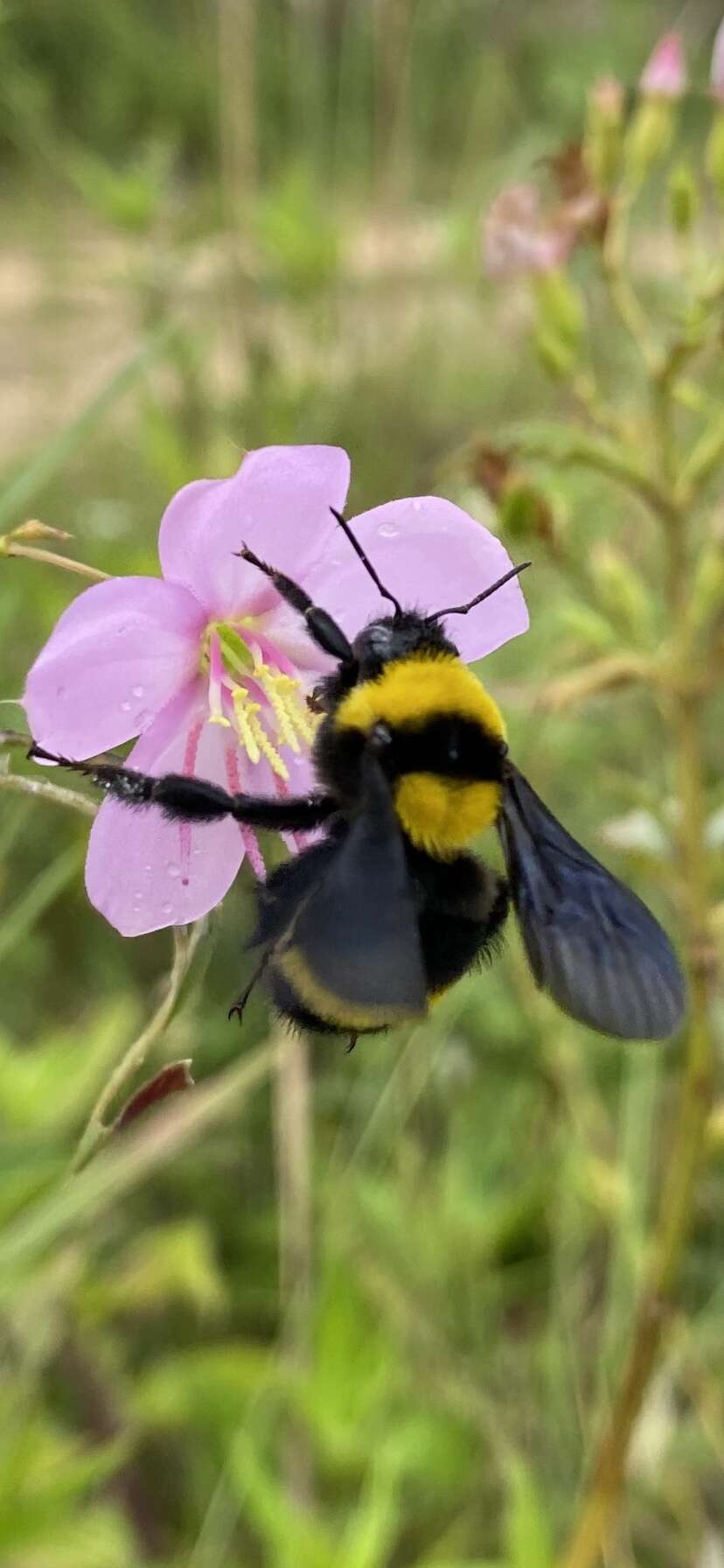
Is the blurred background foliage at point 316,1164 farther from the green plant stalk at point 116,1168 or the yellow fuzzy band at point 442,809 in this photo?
the yellow fuzzy band at point 442,809

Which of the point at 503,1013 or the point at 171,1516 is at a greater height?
the point at 503,1013

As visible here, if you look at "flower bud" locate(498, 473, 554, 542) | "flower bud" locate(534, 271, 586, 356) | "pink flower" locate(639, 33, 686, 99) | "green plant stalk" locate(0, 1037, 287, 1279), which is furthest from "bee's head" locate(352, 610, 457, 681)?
"pink flower" locate(639, 33, 686, 99)

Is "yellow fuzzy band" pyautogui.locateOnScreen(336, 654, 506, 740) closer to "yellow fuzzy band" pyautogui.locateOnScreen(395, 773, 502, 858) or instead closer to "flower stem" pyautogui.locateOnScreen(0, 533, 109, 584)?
"yellow fuzzy band" pyautogui.locateOnScreen(395, 773, 502, 858)

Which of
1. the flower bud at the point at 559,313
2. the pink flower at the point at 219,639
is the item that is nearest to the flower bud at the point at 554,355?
the flower bud at the point at 559,313

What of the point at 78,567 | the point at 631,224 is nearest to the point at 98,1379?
the point at 78,567

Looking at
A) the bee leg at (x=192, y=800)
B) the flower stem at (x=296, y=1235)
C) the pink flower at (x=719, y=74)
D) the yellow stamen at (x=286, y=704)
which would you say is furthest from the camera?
the flower stem at (x=296, y=1235)

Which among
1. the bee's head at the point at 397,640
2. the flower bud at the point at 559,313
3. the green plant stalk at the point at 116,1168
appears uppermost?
the flower bud at the point at 559,313

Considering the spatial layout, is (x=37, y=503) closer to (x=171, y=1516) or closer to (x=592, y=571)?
(x=592, y=571)
